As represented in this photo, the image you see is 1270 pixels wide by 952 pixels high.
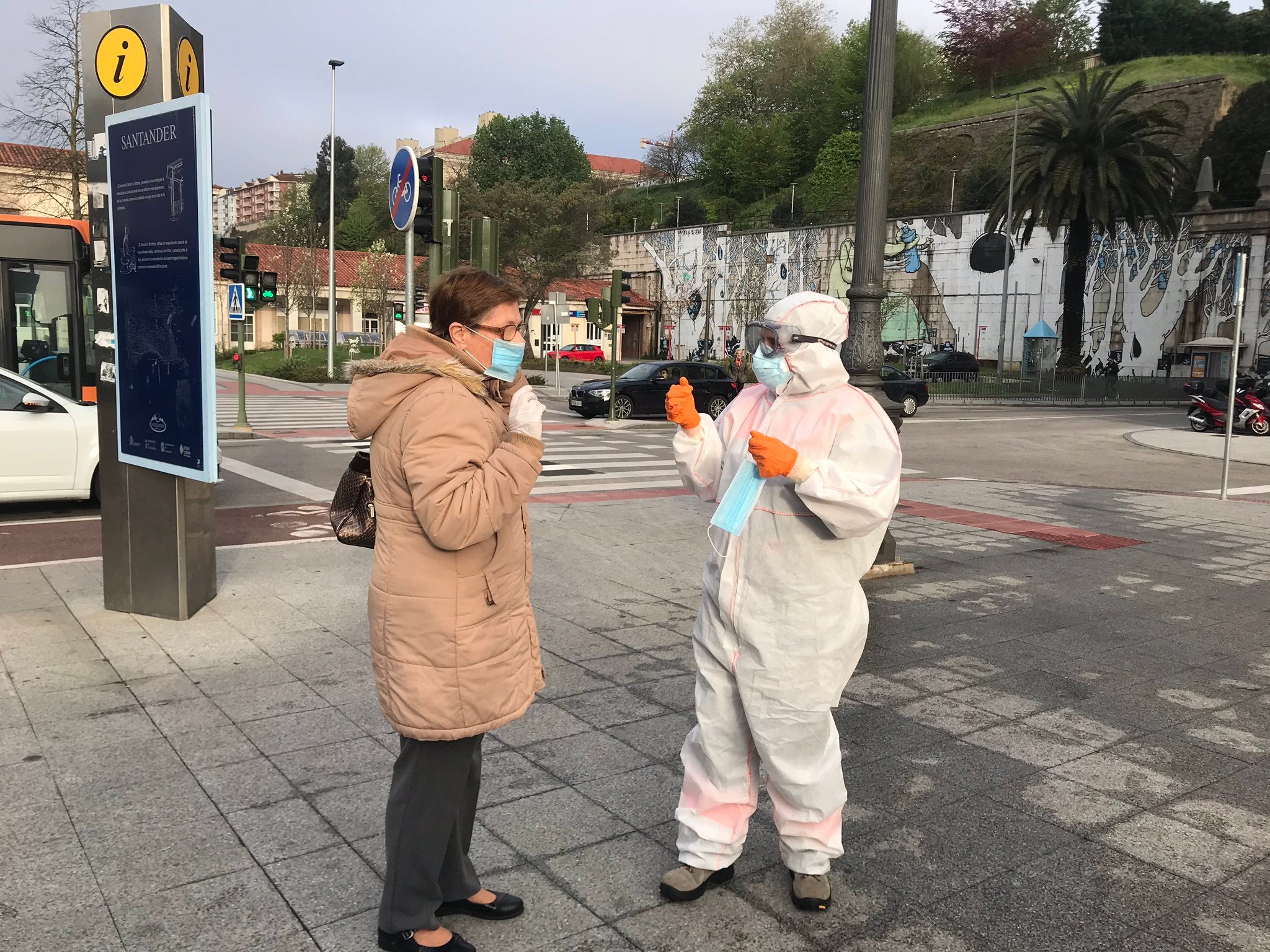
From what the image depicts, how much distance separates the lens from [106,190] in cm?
590

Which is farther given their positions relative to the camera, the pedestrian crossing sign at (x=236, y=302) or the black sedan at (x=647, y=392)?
the black sedan at (x=647, y=392)

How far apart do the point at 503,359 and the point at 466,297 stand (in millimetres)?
182

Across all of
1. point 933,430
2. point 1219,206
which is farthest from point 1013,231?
point 933,430

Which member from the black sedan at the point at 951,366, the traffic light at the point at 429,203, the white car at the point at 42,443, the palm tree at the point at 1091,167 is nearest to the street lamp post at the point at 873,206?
the traffic light at the point at 429,203

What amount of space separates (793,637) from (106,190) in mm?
5055

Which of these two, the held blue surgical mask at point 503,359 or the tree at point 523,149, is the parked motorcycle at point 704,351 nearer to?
the tree at point 523,149

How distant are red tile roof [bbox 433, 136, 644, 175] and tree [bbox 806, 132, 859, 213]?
60061mm

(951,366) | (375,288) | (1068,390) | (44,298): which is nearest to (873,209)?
(44,298)

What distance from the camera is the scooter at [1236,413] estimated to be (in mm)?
23328

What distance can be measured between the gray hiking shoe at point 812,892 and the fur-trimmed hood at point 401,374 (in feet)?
5.61

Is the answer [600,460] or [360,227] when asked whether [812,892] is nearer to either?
[600,460]

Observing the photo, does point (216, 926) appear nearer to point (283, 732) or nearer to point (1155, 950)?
point (283, 732)

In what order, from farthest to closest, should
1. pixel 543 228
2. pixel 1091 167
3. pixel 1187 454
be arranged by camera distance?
1. pixel 543 228
2. pixel 1091 167
3. pixel 1187 454

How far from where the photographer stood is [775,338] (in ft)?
9.89
